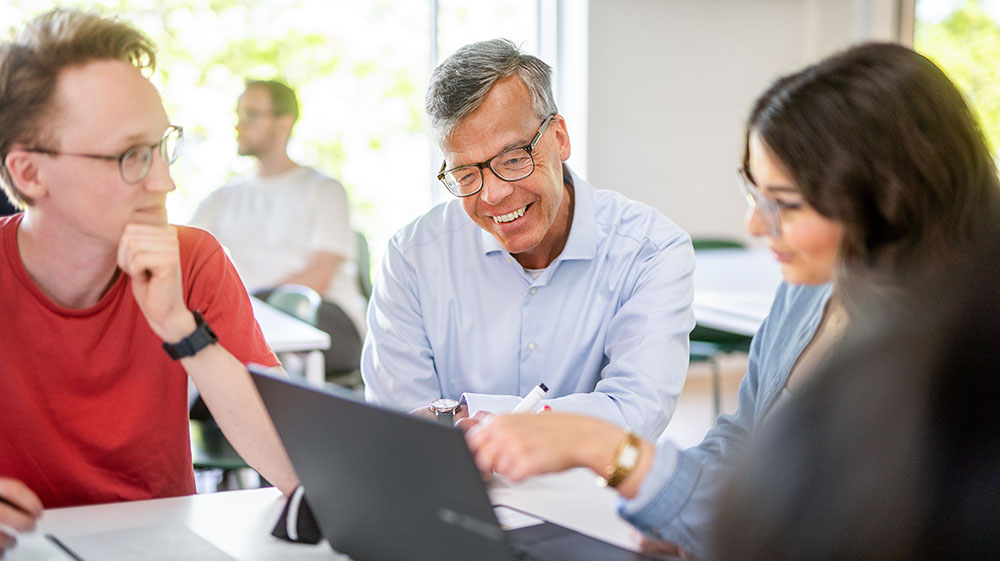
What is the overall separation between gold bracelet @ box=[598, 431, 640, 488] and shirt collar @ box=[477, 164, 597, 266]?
860 mm

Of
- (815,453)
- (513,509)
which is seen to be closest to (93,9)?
(513,509)

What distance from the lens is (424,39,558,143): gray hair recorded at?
5.68 feet

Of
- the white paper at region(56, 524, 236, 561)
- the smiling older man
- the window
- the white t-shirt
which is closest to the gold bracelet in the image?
the white paper at region(56, 524, 236, 561)

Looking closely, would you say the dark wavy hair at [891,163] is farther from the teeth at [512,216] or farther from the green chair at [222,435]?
the green chair at [222,435]

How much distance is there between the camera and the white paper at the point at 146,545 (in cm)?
116

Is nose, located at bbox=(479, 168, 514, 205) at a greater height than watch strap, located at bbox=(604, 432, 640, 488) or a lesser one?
greater

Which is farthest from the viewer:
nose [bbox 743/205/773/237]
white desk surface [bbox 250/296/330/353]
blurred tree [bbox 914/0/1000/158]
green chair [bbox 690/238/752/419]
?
blurred tree [bbox 914/0/1000/158]

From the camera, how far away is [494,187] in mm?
1753

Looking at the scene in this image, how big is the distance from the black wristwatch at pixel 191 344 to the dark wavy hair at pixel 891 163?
0.85 meters

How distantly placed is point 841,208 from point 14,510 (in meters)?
1.04

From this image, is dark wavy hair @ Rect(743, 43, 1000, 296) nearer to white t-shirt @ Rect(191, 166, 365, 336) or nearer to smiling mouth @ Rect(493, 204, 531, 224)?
smiling mouth @ Rect(493, 204, 531, 224)

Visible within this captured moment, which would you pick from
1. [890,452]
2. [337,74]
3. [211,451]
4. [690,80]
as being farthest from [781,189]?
[690,80]

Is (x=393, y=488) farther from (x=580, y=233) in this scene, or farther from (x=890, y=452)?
(x=580, y=233)

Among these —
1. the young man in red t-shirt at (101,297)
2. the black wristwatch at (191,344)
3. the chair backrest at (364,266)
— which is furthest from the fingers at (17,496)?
the chair backrest at (364,266)
